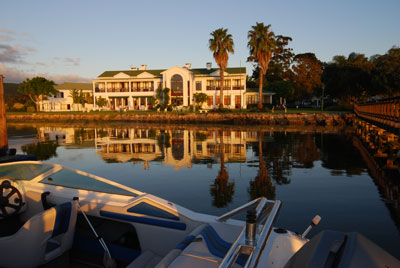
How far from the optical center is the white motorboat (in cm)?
200

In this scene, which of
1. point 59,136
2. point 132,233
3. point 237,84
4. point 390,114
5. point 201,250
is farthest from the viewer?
point 237,84

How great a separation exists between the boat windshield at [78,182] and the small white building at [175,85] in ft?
157

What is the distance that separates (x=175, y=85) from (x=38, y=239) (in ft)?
168

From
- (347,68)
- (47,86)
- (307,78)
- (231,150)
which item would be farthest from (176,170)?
(47,86)

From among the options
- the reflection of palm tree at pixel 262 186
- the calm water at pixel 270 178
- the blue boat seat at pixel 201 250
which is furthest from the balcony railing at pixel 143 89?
the blue boat seat at pixel 201 250

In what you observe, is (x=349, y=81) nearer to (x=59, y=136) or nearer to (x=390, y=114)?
(x=390, y=114)

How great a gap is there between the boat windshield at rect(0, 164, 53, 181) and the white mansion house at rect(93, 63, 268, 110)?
47886 mm

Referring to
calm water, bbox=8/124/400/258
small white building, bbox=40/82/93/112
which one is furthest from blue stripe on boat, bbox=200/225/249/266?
small white building, bbox=40/82/93/112

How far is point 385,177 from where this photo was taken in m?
10.6

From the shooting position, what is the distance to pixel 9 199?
15.2 ft

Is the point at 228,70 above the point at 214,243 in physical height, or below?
above

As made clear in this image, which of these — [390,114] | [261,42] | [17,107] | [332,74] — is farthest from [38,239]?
[17,107]

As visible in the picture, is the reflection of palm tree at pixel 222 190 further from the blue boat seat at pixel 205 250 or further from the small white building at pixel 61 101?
the small white building at pixel 61 101

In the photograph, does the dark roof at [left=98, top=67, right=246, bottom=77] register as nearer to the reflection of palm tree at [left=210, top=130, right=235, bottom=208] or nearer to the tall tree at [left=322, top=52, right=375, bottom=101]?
the tall tree at [left=322, top=52, right=375, bottom=101]
